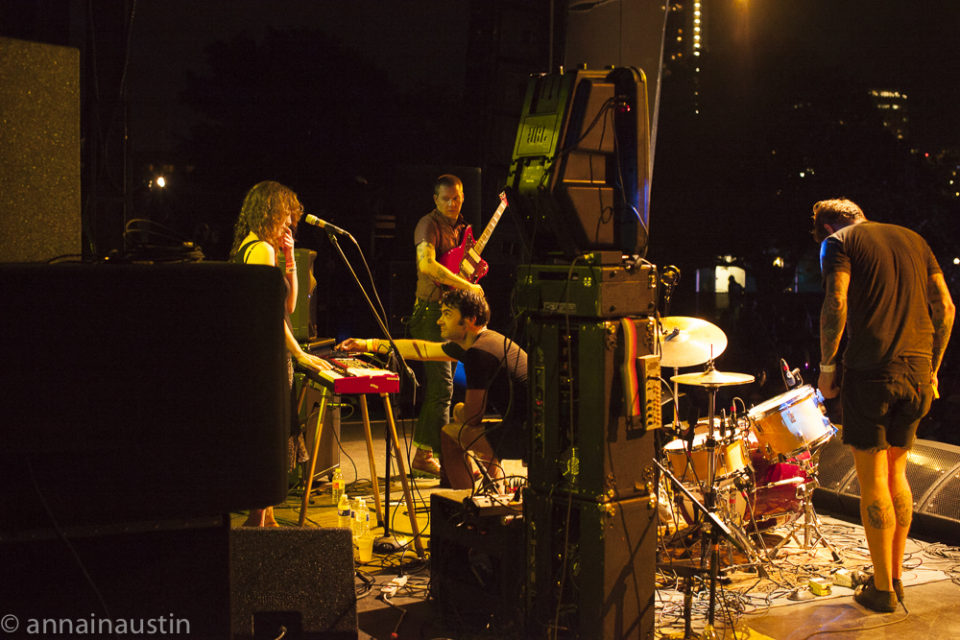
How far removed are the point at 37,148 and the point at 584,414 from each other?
6.31 feet

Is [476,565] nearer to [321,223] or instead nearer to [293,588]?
[293,588]

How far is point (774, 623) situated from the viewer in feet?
12.2

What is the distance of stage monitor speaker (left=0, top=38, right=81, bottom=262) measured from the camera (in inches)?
73.0

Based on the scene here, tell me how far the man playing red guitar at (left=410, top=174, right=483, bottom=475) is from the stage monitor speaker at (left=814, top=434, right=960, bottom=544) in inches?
101

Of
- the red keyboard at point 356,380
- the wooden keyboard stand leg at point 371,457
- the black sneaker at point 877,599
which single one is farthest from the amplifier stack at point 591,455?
the wooden keyboard stand leg at point 371,457

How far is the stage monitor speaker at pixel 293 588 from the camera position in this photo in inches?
104

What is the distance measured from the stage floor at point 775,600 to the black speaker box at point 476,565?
69 mm

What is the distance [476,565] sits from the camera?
3.51 meters

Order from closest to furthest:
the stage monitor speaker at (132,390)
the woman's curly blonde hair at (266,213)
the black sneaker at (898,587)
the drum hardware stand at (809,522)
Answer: the stage monitor speaker at (132,390), the black sneaker at (898,587), the woman's curly blonde hair at (266,213), the drum hardware stand at (809,522)

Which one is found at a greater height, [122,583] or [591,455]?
[122,583]

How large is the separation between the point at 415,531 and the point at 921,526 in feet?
9.80

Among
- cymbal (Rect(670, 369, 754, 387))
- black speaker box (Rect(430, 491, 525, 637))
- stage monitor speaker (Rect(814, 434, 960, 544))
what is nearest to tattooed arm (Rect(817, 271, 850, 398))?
cymbal (Rect(670, 369, 754, 387))

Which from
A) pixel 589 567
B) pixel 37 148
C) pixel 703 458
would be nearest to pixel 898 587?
pixel 703 458

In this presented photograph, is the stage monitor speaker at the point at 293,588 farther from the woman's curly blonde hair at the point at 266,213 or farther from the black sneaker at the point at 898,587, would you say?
the black sneaker at the point at 898,587
